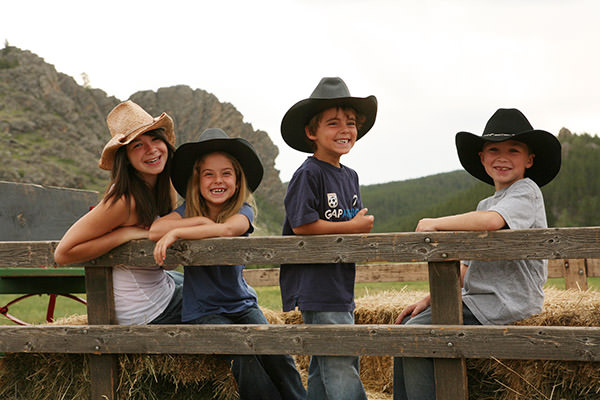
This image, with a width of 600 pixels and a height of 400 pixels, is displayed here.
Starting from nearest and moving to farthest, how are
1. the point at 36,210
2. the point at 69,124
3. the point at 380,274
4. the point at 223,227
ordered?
the point at 223,227 → the point at 36,210 → the point at 380,274 → the point at 69,124

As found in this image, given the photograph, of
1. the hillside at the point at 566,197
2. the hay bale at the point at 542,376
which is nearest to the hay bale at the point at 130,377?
the hay bale at the point at 542,376

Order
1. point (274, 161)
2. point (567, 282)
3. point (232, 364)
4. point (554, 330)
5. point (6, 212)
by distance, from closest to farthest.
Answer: point (554, 330) → point (232, 364) → point (6, 212) → point (567, 282) → point (274, 161)

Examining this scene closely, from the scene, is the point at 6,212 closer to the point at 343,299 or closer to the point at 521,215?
the point at 343,299

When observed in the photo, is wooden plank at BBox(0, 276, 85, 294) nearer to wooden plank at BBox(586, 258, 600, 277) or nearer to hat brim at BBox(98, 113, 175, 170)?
hat brim at BBox(98, 113, 175, 170)

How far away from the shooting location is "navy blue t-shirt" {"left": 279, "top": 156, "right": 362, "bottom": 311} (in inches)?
155

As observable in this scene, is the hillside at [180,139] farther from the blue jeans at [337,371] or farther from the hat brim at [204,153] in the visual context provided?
the blue jeans at [337,371]

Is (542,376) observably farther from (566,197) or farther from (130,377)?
(566,197)

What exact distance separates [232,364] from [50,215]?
4.90 metres

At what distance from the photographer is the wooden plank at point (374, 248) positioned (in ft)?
10.9

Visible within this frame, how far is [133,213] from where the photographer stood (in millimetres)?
4191

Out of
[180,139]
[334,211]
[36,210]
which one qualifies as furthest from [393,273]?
[180,139]

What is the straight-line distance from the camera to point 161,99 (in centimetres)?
11462

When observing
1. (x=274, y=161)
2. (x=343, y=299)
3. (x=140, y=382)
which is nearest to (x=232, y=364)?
(x=140, y=382)

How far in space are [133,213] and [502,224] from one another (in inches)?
94.2
